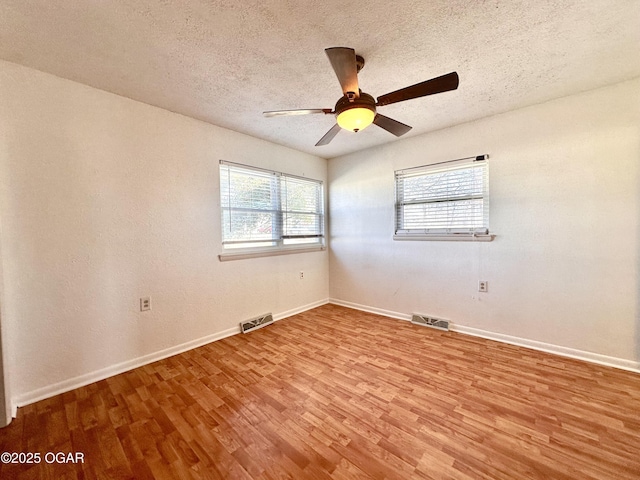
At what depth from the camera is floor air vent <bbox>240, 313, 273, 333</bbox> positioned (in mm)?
2982

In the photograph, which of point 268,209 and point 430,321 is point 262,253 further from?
point 430,321

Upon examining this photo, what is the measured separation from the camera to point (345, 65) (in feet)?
4.43

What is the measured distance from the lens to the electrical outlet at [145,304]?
2279 millimetres

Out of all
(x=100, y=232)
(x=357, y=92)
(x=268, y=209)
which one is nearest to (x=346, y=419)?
(x=357, y=92)

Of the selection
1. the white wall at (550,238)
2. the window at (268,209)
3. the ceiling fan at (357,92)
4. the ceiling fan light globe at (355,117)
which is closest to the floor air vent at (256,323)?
the window at (268,209)

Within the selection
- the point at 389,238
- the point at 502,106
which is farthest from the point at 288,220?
the point at 502,106

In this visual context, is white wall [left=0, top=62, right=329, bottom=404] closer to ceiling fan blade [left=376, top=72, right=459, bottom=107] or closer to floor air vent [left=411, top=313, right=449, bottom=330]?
ceiling fan blade [left=376, top=72, right=459, bottom=107]

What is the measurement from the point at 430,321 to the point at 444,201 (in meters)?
1.51

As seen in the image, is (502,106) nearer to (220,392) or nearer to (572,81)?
(572,81)

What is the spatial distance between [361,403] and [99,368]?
216 cm

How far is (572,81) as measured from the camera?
204cm

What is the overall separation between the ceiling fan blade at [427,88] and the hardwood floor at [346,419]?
2.07 metres

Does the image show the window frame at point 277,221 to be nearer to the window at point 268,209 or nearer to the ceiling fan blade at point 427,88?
the window at point 268,209

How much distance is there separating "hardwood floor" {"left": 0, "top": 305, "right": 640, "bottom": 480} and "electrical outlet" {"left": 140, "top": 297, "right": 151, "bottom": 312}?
1.72 ft
